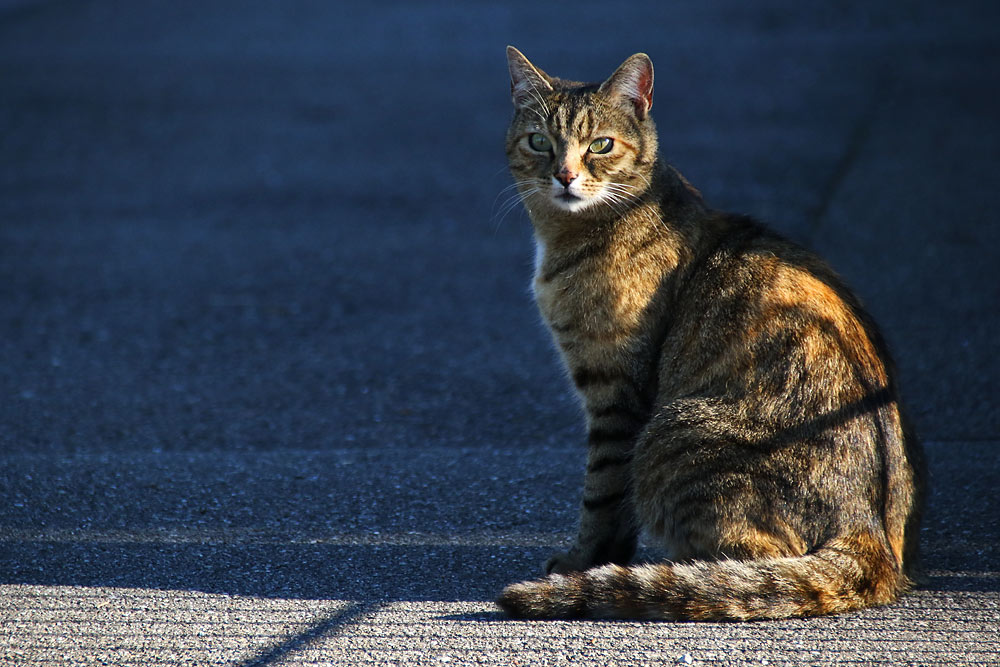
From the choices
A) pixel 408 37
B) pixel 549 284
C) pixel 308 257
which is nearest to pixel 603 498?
pixel 549 284

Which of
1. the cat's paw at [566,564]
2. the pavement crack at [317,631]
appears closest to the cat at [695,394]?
the cat's paw at [566,564]

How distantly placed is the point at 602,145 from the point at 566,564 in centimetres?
150

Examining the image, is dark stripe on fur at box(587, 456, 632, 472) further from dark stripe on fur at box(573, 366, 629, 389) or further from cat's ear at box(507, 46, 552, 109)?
cat's ear at box(507, 46, 552, 109)

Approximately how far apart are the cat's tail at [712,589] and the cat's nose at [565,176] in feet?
4.58

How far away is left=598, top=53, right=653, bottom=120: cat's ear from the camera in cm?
410

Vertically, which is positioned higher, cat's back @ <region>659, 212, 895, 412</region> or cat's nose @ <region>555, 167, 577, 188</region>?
cat's nose @ <region>555, 167, 577, 188</region>

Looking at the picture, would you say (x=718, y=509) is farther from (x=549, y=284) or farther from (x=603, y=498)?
(x=549, y=284)

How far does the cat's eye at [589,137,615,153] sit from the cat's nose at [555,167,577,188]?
0.16m

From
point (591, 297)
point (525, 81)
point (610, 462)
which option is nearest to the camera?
point (610, 462)

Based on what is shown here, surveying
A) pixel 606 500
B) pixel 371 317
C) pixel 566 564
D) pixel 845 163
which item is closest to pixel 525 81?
pixel 606 500

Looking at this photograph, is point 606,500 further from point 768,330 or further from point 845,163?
point 845,163

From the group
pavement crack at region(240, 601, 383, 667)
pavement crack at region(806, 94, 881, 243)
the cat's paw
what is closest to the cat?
the cat's paw

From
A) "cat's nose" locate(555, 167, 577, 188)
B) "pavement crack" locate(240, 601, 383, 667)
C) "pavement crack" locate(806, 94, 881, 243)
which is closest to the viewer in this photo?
"pavement crack" locate(240, 601, 383, 667)

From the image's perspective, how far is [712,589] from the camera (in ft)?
10.5
